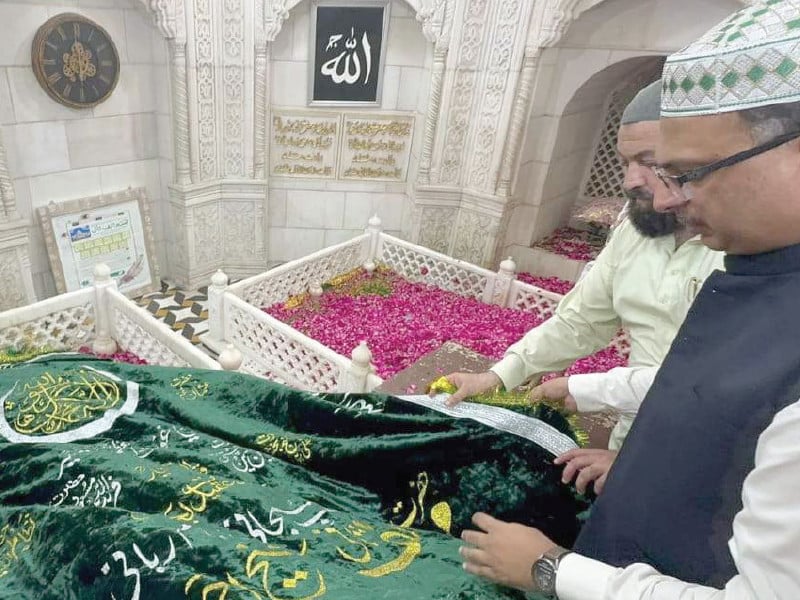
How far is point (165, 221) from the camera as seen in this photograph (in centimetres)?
429

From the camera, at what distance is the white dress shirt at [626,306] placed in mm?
1288

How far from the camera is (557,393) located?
1.21 metres

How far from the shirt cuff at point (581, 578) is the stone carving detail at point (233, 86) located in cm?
407

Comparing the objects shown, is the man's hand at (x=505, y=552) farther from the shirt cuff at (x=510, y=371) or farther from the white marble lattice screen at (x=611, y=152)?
the white marble lattice screen at (x=611, y=152)

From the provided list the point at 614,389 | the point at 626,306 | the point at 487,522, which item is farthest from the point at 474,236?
the point at 487,522

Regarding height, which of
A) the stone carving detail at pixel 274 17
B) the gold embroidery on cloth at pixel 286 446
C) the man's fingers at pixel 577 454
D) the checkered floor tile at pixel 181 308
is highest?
the stone carving detail at pixel 274 17

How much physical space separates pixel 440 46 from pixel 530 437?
3.63 meters

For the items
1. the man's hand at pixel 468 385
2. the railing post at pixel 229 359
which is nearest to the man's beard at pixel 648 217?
the man's hand at pixel 468 385

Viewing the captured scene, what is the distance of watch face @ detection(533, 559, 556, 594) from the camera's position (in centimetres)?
69

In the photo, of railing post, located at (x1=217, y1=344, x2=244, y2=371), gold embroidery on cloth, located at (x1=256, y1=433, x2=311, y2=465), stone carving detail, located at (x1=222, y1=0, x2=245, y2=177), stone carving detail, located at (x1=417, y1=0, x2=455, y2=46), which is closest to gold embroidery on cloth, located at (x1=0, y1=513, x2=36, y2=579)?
gold embroidery on cloth, located at (x1=256, y1=433, x2=311, y2=465)

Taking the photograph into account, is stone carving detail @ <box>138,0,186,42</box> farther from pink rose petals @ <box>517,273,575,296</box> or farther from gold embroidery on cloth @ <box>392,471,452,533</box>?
gold embroidery on cloth @ <box>392,471,452,533</box>

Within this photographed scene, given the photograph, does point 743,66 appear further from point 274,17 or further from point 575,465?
point 274,17

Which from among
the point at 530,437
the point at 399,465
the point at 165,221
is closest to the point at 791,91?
the point at 530,437

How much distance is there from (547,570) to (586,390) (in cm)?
51
